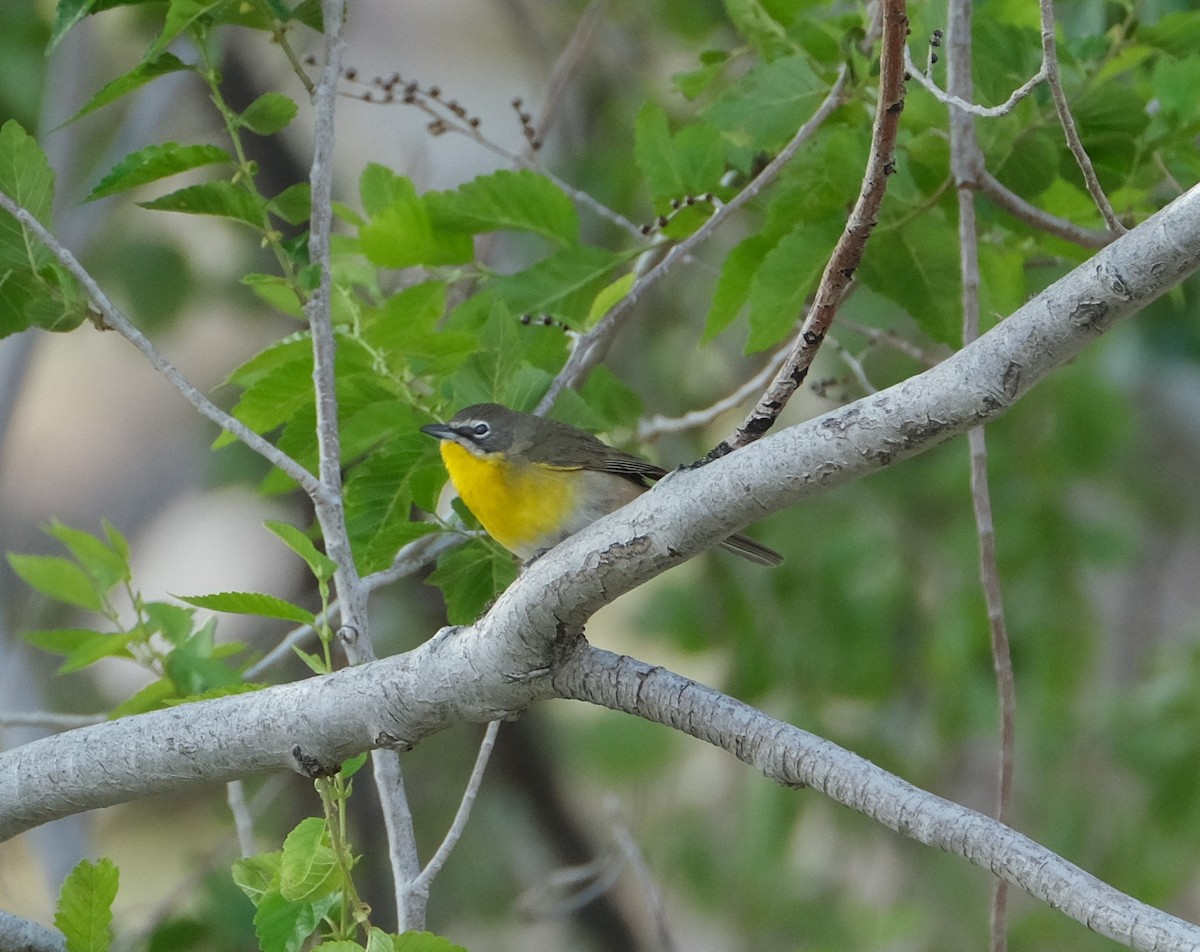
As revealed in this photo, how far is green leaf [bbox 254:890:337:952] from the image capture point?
254 cm

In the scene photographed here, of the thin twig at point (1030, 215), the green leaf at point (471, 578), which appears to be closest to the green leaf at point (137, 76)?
the green leaf at point (471, 578)

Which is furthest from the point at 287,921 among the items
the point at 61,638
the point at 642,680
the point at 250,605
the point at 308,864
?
the point at 61,638

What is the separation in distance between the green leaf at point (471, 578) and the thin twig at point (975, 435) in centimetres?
122

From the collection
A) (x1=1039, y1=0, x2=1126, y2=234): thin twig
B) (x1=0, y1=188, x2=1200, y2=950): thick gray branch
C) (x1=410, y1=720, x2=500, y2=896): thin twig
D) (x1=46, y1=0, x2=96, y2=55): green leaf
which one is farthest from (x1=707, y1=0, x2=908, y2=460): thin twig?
(x1=46, y1=0, x2=96, y2=55): green leaf

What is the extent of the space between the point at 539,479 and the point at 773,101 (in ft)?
4.58

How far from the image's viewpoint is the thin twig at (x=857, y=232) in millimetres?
2093

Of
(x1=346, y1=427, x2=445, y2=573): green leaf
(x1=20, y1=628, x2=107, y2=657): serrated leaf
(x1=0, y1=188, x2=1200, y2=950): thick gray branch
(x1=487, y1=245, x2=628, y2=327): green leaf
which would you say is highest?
(x1=487, y1=245, x2=628, y2=327): green leaf

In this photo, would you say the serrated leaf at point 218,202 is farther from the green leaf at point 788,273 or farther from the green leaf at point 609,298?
the green leaf at point 788,273

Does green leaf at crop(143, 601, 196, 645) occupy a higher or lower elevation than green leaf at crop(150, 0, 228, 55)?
lower

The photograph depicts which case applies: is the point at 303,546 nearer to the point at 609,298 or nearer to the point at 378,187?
the point at 609,298

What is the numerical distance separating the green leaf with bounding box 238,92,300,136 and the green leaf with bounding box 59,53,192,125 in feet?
0.58

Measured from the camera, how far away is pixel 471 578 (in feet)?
11.6

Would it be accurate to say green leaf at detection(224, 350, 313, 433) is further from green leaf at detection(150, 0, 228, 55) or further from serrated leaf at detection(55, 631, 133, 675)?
green leaf at detection(150, 0, 228, 55)

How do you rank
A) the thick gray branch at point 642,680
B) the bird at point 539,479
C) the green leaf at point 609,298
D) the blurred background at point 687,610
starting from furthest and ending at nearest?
the blurred background at point 687,610
the bird at point 539,479
the green leaf at point 609,298
the thick gray branch at point 642,680
